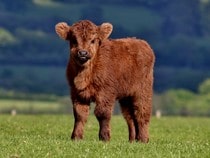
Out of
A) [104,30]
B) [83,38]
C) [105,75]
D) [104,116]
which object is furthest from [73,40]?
[104,116]

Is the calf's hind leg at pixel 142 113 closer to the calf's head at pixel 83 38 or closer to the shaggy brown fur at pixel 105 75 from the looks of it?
the shaggy brown fur at pixel 105 75

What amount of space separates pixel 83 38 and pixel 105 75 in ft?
3.97

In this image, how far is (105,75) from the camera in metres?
20.2

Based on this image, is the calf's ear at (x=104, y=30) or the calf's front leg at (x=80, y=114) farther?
the calf's ear at (x=104, y=30)

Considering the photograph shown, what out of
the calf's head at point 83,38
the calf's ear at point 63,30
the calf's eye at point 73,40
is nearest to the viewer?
the calf's head at point 83,38

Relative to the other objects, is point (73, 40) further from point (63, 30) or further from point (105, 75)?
point (105, 75)

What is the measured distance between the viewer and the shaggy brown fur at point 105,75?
19859 mm

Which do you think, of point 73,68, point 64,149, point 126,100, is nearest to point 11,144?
point 64,149

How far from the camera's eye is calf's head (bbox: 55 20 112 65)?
19.5m

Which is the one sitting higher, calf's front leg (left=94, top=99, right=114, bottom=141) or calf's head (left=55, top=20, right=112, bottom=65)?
calf's head (left=55, top=20, right=112, bottom=65)

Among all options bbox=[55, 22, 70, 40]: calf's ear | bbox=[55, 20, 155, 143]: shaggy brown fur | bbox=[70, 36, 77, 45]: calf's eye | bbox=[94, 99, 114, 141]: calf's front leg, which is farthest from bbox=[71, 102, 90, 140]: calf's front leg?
bbox=[55, 22, 70, 40]: calf's ear

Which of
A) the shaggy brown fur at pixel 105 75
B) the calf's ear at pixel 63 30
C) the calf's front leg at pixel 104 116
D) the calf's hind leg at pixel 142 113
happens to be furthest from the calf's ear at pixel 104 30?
the calf's hind leg at pixel 142 113

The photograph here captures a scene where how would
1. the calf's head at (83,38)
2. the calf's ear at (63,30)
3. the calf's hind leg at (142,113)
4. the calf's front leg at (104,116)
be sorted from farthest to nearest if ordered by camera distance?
the calf's hind leg at (142,113), the calf's ear at (63,30), the calf's front leg at (104,116), the calf's head at (83,38)

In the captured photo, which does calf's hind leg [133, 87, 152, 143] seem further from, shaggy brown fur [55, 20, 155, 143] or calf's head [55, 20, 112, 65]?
calf's head [55, 20, 112, 65]
